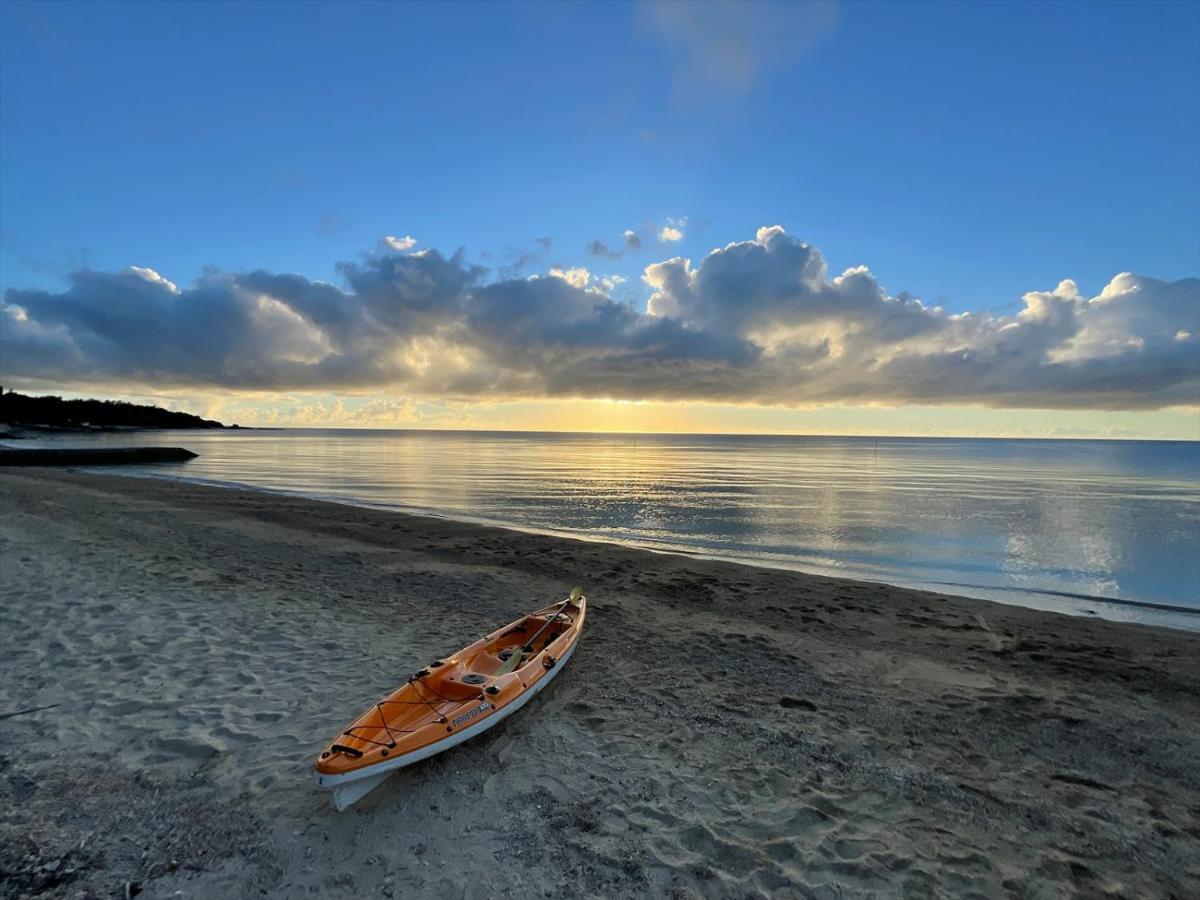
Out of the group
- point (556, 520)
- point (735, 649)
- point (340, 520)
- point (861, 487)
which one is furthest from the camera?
point (861, 487)

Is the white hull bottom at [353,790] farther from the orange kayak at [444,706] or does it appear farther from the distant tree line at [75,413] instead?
the distant tree line at [75,413]

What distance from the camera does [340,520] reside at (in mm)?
22328

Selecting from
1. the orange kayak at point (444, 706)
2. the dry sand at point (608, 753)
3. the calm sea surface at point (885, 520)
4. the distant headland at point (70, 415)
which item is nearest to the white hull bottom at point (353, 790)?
the orange kayak at point (444, 706)

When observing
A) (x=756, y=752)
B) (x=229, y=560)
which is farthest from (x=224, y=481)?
(x=756, y=752)

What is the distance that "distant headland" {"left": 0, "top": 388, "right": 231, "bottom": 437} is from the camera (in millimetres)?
126831

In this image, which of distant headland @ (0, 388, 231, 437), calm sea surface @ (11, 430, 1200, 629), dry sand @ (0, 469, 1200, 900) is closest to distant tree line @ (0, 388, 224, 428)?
distant headland @ (0, 388, 231, 437)

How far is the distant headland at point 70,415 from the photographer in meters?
127

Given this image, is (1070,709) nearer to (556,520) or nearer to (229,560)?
(229,560)

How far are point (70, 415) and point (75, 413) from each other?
13.5 feet

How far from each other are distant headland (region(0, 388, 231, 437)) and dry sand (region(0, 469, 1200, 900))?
127798mm

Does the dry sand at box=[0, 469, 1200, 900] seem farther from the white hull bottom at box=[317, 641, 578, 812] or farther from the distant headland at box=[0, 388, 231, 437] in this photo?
the distant headland at box=[0, 388, 231, 437]

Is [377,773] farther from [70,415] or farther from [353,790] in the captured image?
[70,415]

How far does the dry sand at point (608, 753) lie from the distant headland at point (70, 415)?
5031 inches

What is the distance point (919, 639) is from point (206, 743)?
1020cm
